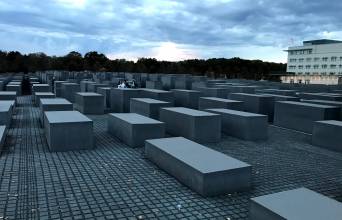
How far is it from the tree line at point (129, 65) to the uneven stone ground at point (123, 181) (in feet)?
235

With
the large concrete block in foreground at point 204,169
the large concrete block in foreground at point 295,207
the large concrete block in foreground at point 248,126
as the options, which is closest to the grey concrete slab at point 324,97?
the large concrete block in foreground at point 248,126

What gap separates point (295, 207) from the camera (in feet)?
15.3

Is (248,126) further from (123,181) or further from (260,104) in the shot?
(123,181)

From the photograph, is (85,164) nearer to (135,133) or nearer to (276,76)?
(135,133)

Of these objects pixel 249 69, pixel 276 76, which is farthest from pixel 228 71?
pixel 276 76

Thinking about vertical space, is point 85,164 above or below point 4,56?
below

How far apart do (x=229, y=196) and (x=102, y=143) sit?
5.31 m

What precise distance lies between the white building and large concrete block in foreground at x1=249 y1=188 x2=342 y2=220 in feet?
268

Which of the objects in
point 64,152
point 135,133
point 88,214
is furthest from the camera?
point 135,133

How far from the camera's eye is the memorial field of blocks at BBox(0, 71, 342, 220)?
5566 mm

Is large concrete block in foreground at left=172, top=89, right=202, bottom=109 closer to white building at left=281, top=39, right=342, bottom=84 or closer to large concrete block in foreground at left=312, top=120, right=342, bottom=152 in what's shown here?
large concrete block in foreground at left=312, top=120, right=342, bottom=152

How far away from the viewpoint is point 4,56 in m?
84.2

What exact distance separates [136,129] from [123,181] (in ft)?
10.6

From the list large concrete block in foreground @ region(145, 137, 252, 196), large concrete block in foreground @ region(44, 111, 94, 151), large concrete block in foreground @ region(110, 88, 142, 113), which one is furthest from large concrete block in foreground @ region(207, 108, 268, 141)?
large concrete block in foreground @ region(110, 88, 142, 113)
